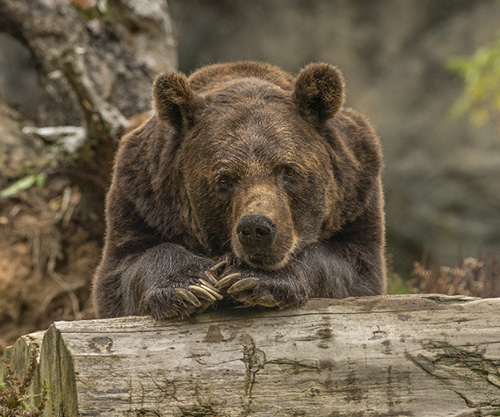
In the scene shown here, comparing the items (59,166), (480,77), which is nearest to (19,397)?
(59,166)

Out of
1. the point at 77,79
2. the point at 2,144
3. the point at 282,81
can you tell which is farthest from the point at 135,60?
the point at 282,81

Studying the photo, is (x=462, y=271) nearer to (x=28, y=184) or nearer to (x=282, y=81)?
(x=282, y=81)

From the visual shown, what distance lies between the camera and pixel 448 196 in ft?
40.3

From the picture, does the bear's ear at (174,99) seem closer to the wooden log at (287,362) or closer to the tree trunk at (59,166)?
the wooden log at (287,362)

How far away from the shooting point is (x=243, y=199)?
145 inches

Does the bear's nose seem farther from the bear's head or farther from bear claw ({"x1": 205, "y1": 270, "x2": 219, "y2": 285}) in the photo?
bear claw ({"x1": 205, "y1": 270, "x2": 219, "y2": 285})

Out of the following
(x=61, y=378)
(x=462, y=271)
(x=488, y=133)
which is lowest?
(x=61, y=378)

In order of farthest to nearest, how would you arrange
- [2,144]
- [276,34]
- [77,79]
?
1. [276,34]
2. [2,144]
3. [77,79]

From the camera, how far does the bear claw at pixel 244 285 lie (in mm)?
3355

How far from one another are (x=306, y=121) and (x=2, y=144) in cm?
576

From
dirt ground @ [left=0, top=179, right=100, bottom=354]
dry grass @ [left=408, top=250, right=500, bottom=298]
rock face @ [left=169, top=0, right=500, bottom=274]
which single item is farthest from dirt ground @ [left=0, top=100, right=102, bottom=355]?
rock face @ [left=169, top=0, right=500, bottom=274]

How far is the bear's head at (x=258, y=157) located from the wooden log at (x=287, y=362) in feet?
1.59

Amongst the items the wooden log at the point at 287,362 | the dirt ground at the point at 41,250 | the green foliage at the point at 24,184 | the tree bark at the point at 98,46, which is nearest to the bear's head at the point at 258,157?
the wooden log at the point at 287,362

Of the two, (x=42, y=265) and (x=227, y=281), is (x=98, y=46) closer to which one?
(x=42, y=265)
